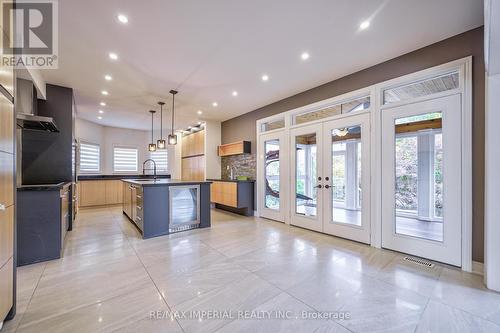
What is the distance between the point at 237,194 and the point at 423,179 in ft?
12.4

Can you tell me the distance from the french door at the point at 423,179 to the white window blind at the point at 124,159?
8543 millimetres

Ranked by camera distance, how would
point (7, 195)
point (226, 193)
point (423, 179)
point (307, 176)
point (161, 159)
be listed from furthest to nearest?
point (161, 159) < point (226, 193) < point (307, 176) < point (423, 179) < point (7, 195)

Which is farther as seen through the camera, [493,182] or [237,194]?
[237,194]

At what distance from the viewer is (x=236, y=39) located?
9.19 ft

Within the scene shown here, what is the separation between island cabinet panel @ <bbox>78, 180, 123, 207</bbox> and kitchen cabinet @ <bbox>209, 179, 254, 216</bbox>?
3840 mm

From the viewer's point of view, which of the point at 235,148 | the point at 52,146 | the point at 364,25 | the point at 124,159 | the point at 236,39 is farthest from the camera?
the point at 124,159

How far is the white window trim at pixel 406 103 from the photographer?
2576 mm

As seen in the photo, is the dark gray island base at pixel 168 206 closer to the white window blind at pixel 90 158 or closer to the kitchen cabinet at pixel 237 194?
the kitchen cabinet at pixel 237 194

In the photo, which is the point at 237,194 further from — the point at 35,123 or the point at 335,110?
the point at 35,123

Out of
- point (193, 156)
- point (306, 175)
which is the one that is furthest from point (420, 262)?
point (193, 156)

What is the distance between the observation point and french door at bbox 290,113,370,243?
141 inches

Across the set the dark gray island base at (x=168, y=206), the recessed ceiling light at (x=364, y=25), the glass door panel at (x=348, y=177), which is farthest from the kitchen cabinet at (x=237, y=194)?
the recessed ceiling light at (x=364, y=25)

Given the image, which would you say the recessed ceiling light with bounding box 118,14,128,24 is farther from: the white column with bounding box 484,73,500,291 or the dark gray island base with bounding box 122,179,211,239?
the white column with bounding box 484,73,500,291

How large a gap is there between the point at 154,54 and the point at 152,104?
8.30 ft
